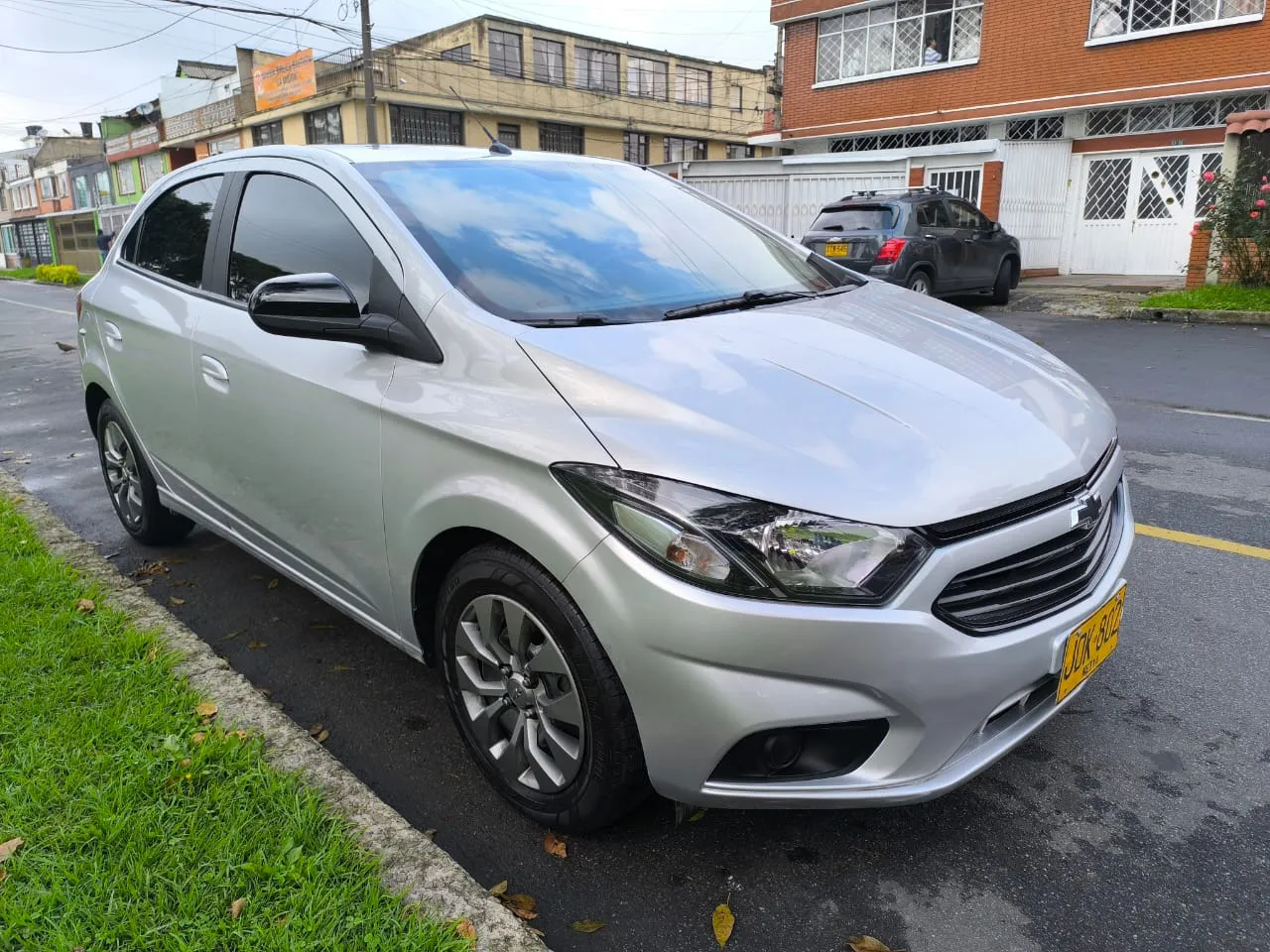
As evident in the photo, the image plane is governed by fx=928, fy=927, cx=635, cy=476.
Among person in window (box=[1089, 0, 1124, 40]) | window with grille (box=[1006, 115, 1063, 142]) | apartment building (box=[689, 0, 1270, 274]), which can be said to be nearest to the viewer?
apartment building (box=[689, 0, 1270, 274])

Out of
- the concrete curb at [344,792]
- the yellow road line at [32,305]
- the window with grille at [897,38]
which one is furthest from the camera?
the window with grille at [897,38]

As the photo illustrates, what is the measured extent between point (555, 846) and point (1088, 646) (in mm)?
1383

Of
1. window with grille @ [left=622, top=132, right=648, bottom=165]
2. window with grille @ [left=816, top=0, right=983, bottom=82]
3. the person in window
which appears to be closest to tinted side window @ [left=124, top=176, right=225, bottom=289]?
the person in window

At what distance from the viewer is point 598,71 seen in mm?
44844

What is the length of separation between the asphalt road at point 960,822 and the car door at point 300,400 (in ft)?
1.46

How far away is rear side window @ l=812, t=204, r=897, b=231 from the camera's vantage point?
12398mm

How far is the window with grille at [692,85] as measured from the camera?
48.5 metres

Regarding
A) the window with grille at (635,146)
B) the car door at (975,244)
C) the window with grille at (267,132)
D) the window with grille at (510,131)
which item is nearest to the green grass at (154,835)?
the car door at (975,244)

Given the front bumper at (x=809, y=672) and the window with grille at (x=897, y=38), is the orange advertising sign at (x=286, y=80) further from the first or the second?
the front bumper at (x=809, y=672)

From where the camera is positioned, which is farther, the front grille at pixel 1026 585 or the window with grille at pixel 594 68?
the window with grille at pixel 594 68

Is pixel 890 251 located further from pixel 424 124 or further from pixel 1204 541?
pixel 424 124

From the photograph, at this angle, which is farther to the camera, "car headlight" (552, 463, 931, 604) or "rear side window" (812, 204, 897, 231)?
"rear side window" (812, 204, 897, 231)

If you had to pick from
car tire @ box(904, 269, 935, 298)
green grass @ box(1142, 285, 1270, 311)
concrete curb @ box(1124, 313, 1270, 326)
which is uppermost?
car tire @ box(904, 269, 935, 298)

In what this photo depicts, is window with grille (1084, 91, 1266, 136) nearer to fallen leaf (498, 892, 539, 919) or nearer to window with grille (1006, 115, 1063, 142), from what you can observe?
window with grille (1006, 115, 1063, 142)
